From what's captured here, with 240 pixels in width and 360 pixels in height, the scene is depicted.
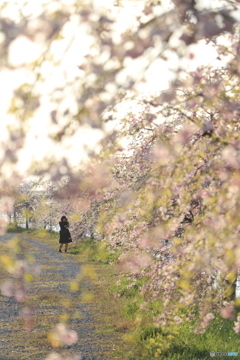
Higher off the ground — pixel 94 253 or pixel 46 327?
pixel 46 327

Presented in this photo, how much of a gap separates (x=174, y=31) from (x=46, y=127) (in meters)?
1.05

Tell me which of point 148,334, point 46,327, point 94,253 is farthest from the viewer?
point 94,253

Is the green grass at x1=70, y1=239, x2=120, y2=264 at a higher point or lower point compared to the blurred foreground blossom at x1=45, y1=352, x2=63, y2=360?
lower

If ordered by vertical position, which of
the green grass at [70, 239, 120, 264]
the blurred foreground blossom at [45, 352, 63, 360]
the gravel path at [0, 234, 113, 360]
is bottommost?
the green grass at [70, 239, 120, 264]

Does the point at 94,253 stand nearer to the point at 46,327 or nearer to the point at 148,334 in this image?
the point at 46,327

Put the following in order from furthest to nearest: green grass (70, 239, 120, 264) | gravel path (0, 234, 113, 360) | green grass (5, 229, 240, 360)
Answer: green grass (70, 239, 120, 264) < gravel path (0, 234, 113, 360) < green grass (5, 229, 240, 360)

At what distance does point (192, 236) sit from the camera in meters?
4.52

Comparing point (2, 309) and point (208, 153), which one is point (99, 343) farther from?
point (208, 153)

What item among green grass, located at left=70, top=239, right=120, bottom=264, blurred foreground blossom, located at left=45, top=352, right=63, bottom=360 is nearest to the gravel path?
blurred foreground blossom, located at left=45, top=352, right=63, bottom=360

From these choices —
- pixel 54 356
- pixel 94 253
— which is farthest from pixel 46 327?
pixel 94 253

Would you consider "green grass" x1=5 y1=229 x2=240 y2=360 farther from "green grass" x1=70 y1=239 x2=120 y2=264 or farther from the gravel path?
"green grass" x1=70 y1=239 x2=120 y2=264

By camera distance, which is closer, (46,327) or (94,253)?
(46,327)

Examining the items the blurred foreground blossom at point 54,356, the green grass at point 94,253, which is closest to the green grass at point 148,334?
the blurred foreground blossom at point 54,356

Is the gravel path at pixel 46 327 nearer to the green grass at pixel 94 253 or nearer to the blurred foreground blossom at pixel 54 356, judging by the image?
the blurred foreground blossom at pixel 54 356
